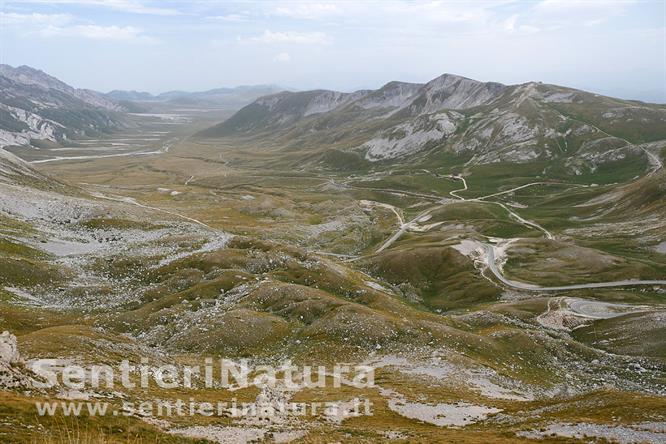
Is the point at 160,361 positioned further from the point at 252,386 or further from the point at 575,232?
the point at 575,232

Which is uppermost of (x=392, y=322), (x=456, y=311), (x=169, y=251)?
(x=169, y=251)

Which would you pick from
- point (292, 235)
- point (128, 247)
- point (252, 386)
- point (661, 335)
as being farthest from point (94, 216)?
point (661, 335)

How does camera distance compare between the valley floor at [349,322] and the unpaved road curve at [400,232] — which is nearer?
the valley floor at [349,322]

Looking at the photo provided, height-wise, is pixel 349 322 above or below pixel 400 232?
below

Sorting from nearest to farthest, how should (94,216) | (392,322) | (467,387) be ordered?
1. (467,387)
2. (392,322)
3. (94,216)

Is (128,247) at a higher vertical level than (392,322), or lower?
higher

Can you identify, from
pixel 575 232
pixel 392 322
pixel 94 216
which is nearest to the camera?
pixel 392 322

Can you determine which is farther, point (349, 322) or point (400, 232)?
point (400, 232)

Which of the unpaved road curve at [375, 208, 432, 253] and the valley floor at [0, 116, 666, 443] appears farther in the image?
the unpaved road curve at [375, 208, 432, 253]

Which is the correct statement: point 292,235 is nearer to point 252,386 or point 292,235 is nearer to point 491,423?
point 252,386

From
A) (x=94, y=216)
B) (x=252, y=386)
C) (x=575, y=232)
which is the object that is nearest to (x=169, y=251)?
(x=94, y=216)

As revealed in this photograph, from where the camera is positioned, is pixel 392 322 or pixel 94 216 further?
pixel 94 216
